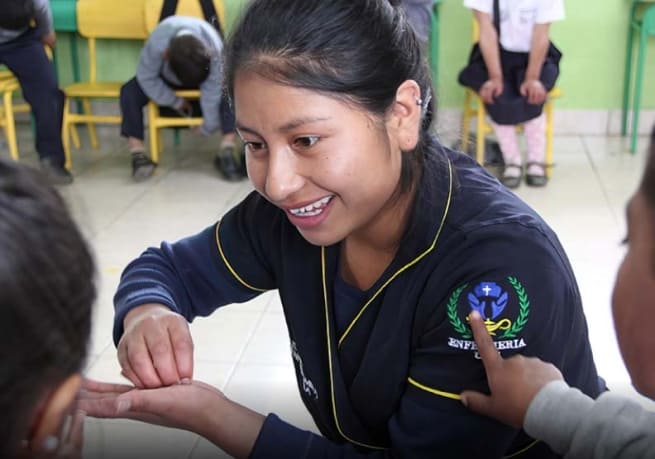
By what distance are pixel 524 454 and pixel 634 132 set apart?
3291 mm

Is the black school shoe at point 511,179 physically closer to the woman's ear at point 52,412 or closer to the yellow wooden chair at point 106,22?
the yellow wooden chair at point 106,22

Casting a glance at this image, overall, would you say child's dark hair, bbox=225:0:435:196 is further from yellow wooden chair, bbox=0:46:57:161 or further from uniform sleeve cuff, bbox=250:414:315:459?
yellow wooden chair, bbox=0:46:57:161

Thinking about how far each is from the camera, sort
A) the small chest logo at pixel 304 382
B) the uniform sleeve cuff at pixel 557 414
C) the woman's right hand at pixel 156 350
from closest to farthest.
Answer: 1. the uniform sleeve cuff at pixel 557 414
2. the woman's right hand at pixel 156 350
3. the small chest logo at pixel 304 382

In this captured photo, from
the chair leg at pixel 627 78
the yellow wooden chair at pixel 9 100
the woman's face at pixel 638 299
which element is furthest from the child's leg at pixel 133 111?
the woman's face at pixel 638 299

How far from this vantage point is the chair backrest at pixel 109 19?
14.4 ft

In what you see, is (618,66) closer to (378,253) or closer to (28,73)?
(28,73)

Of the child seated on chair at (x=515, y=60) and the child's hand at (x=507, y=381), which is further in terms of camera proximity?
the child seated on chair at (x=515, y=60)

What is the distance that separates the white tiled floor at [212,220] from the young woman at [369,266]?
7.8 inches

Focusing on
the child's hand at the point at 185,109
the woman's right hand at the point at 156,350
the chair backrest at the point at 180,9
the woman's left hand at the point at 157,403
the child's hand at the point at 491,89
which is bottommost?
the child's hand at the point at 185,109

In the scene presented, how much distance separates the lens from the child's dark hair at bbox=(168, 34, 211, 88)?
3779 millimetres

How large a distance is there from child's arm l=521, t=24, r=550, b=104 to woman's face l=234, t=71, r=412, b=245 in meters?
2.65

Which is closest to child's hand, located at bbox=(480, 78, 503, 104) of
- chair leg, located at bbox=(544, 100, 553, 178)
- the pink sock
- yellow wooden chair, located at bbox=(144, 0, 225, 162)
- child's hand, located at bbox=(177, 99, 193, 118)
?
the pink sock

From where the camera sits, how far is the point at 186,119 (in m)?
4.00

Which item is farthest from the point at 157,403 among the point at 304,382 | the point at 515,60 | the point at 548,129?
the point at 548,129
